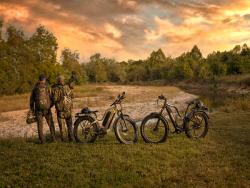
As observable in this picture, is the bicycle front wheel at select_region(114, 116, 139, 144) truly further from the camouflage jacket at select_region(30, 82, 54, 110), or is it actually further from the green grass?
the camouflage jacket at select_region(30, 82, 54, 110)

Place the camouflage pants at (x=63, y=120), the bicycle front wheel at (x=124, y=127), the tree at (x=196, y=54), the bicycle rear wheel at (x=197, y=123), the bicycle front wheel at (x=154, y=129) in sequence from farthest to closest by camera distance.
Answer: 1. the tree at (x=196, y=54)
2. the bicycle rear wheel at (x=197, y=123)
3. the camouflage pants at (x=63, y=120)
4. the bicycle front wheel at (x=154, y=129)
5. the bicycle front wheel at (x=124, y=127)

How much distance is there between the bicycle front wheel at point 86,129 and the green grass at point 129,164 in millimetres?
312

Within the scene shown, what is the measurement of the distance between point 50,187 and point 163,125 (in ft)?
13.2

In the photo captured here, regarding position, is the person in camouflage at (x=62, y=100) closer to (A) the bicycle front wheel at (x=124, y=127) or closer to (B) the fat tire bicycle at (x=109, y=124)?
(B) the fat tire bicycle at (x=109, y=124)

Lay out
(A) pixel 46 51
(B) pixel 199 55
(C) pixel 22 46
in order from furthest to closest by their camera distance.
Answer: (B) pixel 199 55 → (A) pixel 46 51 → (C) pixel 22 46

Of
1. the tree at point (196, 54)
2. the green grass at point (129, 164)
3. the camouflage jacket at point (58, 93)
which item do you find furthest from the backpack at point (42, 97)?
the tree at point (196, 54)

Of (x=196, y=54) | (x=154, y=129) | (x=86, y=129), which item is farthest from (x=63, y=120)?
(x=196, y=54)

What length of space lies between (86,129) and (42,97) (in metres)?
2.01

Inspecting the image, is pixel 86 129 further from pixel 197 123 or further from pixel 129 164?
pixel 197 123

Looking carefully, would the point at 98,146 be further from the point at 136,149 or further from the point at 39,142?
the point at 39,142

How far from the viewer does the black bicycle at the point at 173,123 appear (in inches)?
230

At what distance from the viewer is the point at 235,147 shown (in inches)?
205

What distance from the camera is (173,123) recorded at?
604 centimetres

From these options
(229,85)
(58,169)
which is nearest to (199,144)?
(58,169)
